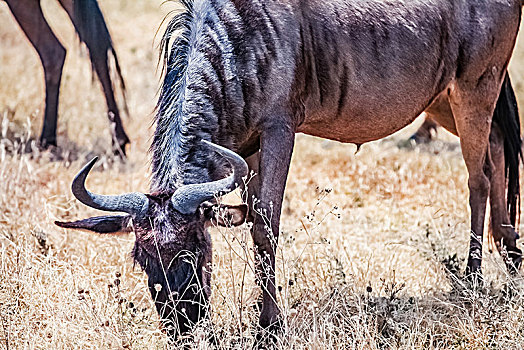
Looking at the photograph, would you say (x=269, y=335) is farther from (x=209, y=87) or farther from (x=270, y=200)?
(x=209, y=87)

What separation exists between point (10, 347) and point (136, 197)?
90 centimetres

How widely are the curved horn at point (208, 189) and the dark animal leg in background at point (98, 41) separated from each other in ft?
11.9

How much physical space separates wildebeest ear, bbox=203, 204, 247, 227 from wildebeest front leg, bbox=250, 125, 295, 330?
122 mm

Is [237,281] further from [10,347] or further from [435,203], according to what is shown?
[435,203]

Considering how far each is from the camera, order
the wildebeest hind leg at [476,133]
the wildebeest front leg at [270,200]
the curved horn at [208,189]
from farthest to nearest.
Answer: the wildebeest hind leg at [476,133] → the wildebeest front leg at [270,200] → the curved horn at [208,189]

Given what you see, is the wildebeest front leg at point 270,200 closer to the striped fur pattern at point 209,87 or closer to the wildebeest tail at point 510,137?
the striped fur pattern at point 209,87

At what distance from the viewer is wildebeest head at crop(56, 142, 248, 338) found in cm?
305

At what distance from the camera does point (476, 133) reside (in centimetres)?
424

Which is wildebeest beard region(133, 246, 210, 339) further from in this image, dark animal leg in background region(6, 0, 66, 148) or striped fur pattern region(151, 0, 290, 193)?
dark animal leg in background region(6, 0, 66, 148)

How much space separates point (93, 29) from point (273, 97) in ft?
12.5

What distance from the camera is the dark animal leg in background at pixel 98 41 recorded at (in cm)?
668

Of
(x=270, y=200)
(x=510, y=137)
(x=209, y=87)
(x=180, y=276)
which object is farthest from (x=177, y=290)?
(x=510, y=137)

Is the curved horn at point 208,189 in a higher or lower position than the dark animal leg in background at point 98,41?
higher

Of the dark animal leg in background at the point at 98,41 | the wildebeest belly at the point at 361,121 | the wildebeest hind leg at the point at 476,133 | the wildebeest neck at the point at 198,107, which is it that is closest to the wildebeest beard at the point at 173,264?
the wildebeest neck at the point at 198,107
